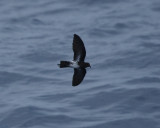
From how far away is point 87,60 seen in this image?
71.9ft

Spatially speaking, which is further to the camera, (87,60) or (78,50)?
(87,60)

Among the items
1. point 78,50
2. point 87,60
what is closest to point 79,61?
point 78,50

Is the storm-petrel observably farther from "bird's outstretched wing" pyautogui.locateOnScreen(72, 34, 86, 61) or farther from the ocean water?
the ocean water

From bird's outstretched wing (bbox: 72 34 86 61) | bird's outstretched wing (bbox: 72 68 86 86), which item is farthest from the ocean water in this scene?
bird's outstretched wing (bbox: 72 34 86 61)

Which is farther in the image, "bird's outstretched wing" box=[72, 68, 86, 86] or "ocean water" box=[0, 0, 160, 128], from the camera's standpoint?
"ocean water" box=[0, 0, 160, 128]

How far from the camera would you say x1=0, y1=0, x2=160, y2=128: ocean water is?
60.5ft

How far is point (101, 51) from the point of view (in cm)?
2275

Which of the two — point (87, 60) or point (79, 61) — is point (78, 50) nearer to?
point (79, 61)

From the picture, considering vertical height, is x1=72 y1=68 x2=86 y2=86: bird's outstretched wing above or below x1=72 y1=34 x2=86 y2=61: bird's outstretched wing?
below

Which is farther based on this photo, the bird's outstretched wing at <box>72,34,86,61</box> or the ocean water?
the ocean water

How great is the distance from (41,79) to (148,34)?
5104 mm

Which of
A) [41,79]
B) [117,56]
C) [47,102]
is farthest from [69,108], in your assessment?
[117,56]

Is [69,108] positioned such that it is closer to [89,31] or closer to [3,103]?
[3,103]

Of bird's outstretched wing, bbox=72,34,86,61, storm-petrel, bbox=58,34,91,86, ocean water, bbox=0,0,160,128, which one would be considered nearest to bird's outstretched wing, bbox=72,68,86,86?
storm-petrel, bbox=58,34,91,86
